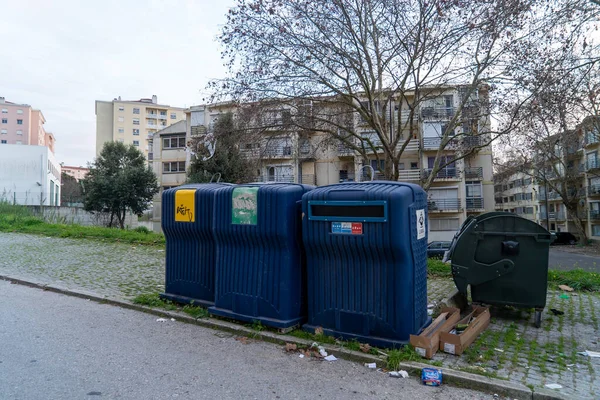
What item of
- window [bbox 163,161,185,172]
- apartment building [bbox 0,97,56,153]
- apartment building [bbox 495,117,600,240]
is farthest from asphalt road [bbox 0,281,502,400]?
apartment building [bbox 0,97,56,153]

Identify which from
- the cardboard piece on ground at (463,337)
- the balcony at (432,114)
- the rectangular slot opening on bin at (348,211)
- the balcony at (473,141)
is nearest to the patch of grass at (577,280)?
the cardboard piece on ground at (463,337)

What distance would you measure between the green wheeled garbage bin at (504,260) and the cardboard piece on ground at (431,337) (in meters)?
0.95

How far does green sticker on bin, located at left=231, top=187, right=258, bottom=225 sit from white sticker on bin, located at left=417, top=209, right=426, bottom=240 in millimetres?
1837

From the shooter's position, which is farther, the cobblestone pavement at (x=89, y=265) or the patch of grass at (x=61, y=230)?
the patch of grass at (x=61, y=230)

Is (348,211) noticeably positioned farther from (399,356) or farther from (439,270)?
(439,270)

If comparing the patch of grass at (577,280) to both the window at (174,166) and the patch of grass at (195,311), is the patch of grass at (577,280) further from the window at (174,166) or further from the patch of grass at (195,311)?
the window at (174,166)

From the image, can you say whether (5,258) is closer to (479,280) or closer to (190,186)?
(190,186)

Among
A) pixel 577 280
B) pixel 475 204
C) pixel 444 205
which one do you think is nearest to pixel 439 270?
pixel 577 280

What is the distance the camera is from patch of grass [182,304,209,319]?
5262 millimetres

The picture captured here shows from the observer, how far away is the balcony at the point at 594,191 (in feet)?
147

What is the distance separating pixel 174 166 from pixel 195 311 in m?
36.5

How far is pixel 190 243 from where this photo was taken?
223 inches

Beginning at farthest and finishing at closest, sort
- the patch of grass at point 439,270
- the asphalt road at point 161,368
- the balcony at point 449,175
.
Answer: the balcony at point 449,175 → the patch of grass at point 439,270 → the asphalt road at point 161,368

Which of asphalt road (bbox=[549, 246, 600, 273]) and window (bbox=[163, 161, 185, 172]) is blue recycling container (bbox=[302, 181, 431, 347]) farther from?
window (bbox=[163, 161, 185, 172])
